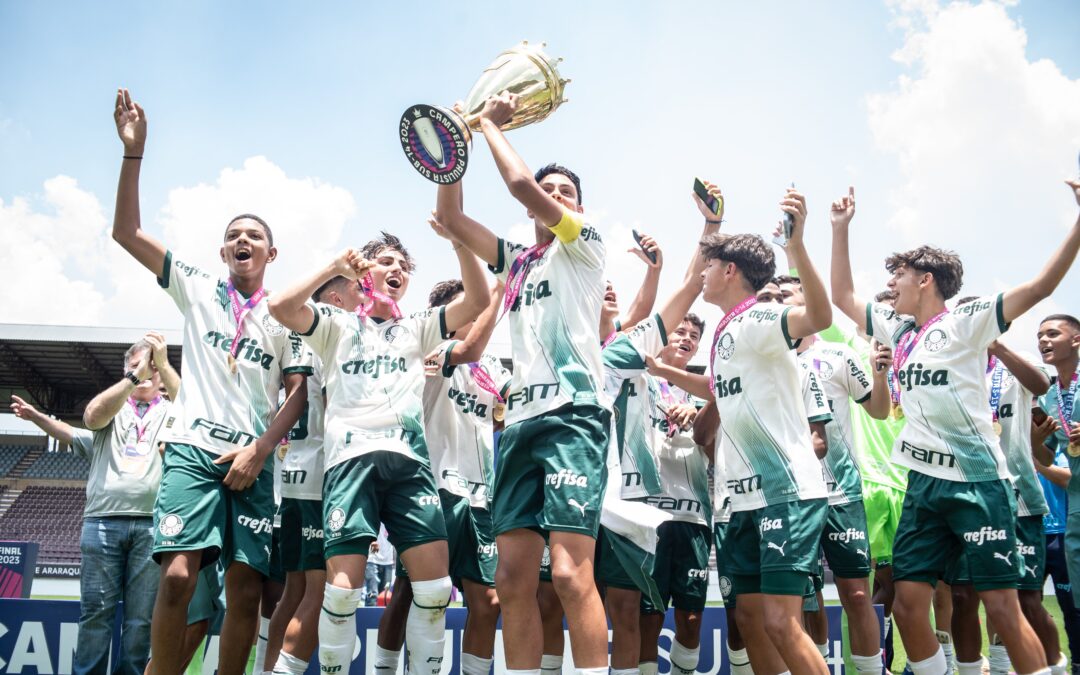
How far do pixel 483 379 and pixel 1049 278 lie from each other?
3555 millimetres

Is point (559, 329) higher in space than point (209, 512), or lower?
higher

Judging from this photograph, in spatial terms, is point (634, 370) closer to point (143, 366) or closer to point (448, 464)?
point (448, 464)

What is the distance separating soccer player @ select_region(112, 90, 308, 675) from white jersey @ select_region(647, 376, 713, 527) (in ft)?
8.04

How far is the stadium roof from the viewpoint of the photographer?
28.8m

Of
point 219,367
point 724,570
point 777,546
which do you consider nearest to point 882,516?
point 724,570

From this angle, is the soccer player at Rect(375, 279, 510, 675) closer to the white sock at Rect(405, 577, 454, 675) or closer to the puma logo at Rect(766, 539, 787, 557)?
the white sock at Rect(405, 577, 454, 675)

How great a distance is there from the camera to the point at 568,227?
404cm

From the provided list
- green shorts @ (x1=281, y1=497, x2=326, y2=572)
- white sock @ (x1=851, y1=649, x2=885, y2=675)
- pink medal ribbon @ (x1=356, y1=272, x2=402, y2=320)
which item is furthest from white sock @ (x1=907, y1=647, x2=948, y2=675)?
pink medal ribbon @ (x1=356, y1=272, x2=402, y2=320)

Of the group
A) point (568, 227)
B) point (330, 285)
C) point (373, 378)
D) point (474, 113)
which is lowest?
point (373, 378)

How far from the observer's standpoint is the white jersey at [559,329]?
12.7 ft

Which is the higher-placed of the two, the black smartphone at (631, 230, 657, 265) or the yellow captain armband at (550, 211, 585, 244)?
the black smartphone at (631, 230, 657, 265)

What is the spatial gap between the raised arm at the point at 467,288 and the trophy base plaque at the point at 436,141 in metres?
0.58

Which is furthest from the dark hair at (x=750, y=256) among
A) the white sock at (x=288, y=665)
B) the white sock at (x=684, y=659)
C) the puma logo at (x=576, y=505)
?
the white sock at (x=288, y=665)

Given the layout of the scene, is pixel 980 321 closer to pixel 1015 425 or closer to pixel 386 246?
pixel 1015 425
